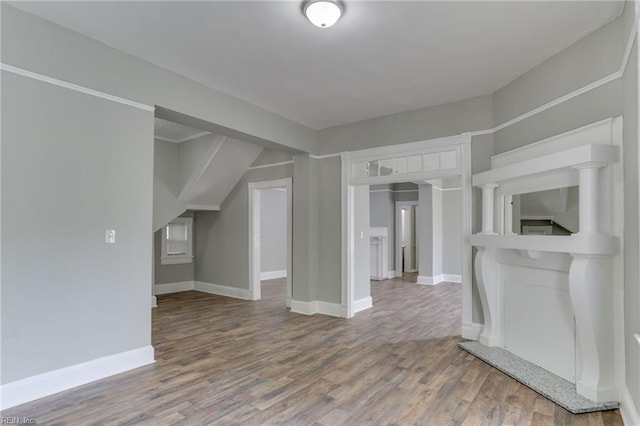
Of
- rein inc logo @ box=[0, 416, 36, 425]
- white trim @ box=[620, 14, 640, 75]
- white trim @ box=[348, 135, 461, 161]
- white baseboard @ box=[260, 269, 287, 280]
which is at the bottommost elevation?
white baseboard @ box=[260, 269, 287, 280]

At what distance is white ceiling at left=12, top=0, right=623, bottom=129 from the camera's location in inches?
97.0

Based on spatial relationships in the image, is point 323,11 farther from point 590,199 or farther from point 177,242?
point 177,242

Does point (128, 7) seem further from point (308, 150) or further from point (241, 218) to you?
point (241, 218)

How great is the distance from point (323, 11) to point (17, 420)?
3406mm

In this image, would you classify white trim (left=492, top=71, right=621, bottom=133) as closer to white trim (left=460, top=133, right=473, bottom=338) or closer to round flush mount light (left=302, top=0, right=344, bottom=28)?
white trim (left=460, top=133, right=473, bottom=338)

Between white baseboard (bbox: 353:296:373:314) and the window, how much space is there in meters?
3.85

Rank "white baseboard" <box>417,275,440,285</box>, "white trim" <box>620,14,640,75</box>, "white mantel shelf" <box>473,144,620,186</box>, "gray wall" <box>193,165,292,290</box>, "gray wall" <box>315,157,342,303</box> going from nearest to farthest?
"white trim" <box>620,14,640,75</box> → "white mantel shelf" <box>473,144,620,186</box> → "gray wall" <box>315,157,342,303</box> → "gray wall" <box>193,165,292,290</box> → "white baseboard" <box>417,275,440,285</box>

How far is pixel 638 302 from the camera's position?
198 cm

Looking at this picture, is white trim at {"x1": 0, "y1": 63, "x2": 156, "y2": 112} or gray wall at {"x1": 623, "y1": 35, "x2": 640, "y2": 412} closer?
gray wall at {"x1": 623, "y1": 35, "x2": 640, "y2": 412}

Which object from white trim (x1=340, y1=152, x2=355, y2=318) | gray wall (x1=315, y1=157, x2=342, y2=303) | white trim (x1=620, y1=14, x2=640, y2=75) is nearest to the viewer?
white trim (x1=620, y1=14, x2=640, y2=75)

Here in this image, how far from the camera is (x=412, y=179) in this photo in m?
4.52

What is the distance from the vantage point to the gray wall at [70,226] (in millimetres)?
2465

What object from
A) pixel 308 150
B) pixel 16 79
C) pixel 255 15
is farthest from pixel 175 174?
pixel 255 15

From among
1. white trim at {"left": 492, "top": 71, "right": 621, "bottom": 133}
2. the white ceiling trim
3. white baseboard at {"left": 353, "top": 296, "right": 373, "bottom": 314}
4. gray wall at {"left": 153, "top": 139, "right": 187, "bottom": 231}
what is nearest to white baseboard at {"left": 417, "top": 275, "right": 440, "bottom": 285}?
white baseboard at {"left": 353, "top": 296, "right": 373, "bottom": 314}
